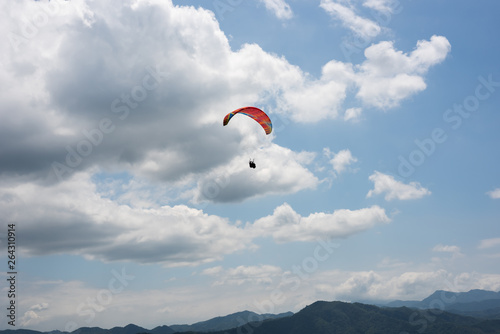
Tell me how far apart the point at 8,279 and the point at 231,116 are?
4681 cm

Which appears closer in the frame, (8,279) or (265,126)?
(8,279)

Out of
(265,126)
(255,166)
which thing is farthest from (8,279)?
(265,126)

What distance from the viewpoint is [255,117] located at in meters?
66.4

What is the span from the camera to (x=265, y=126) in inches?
2667

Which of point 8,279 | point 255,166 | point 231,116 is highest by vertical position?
point 231,116

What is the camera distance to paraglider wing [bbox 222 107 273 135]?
63391 millimetres

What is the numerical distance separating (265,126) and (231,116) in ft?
25.9

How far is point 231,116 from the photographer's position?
63.1 metres

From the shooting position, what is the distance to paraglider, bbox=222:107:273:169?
207 feet

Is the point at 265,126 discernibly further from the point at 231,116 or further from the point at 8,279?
the point at 8,279

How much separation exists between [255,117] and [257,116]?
470mm

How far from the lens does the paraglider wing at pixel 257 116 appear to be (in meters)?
63.4

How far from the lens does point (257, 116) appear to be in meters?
66.1

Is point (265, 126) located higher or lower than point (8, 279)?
higher
